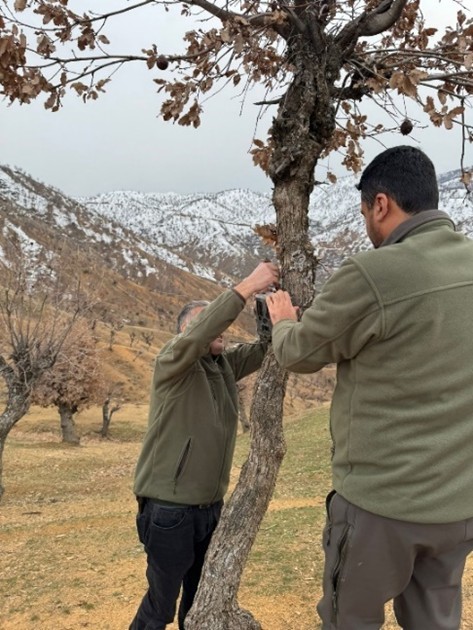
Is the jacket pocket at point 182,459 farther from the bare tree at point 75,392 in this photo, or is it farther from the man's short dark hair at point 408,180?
the bare tree at point 75,392

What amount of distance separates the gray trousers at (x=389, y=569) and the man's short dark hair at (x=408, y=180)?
53.4 inches

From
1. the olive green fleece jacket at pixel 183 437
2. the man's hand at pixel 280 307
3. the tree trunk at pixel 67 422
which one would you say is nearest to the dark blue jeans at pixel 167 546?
the olive green fleece jacket at pixel 183 437

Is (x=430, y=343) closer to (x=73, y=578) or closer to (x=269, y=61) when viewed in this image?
(x=269, y=61)

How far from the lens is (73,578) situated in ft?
21.1

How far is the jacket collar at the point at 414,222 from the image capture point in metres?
2.19

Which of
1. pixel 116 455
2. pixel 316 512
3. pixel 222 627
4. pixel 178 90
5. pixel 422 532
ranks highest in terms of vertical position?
pixel 178 90

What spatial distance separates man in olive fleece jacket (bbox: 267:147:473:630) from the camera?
205 cm

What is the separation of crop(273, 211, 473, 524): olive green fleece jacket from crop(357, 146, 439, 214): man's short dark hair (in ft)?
0.30

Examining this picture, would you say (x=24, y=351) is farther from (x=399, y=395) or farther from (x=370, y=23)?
(x=399, y=395)

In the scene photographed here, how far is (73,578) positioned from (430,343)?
6119mm

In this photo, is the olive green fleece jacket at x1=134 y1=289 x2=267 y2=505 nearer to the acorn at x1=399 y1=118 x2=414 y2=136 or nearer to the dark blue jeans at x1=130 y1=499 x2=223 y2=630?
the dark blue jeans at x1=130 y1=499 x2=223 y2=630

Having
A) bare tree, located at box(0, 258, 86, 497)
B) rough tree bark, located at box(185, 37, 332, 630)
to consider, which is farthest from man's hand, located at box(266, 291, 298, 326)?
bare tree, located at box(0, 258, 86, 497)

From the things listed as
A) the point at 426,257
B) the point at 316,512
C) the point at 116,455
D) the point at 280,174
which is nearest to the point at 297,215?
the point at 280,174

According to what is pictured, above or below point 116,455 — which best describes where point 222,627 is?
above
